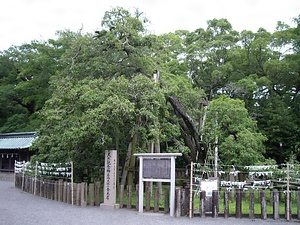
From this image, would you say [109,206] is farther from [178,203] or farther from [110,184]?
[178,203]

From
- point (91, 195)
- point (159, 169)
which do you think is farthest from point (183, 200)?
point (91, 195)

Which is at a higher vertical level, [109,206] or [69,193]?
[69,193]

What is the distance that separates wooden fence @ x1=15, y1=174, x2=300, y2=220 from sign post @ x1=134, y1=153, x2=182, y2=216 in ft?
0.74

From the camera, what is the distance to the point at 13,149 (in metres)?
23.0

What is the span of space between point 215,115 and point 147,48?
4.06 meters

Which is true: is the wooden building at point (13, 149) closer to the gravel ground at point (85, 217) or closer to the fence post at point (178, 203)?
the gravel ground at point (85, 217)

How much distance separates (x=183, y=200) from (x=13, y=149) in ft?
56.5

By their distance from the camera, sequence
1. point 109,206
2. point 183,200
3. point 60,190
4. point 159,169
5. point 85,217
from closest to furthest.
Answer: point 85,217, point 183,200, point 159,169, point 109,206, point 60,190

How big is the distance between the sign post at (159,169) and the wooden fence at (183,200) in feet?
0.74

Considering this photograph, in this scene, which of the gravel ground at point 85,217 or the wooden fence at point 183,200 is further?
the wooden fence at point 183,200

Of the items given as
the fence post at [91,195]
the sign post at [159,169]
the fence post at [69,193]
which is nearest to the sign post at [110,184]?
the fence post at [91,195]

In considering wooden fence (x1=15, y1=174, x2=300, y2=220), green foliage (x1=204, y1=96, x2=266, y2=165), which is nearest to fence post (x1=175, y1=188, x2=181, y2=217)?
wooden fence (x1=15, y1=174, x2=300, y2=220)

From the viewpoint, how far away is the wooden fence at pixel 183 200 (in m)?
8.91

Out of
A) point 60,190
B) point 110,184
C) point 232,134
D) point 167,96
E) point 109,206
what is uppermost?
point 167,96
